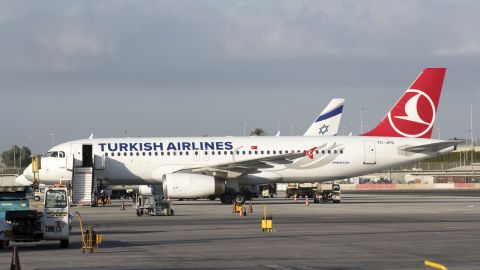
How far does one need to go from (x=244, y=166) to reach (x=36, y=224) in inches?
1241

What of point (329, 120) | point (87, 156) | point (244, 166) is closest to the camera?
point (244, 166)

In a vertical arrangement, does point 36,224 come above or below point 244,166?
below

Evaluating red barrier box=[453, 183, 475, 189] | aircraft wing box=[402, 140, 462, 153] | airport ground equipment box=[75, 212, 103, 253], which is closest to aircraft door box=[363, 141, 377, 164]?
aircraft wing box=[402, 140, 462, 153]

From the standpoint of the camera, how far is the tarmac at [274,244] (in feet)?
73.9

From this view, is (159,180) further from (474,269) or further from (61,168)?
(474,269)

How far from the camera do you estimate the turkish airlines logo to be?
2458 inches

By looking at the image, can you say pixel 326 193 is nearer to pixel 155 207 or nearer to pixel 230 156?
pixel 230 156

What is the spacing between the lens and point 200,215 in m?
46.6

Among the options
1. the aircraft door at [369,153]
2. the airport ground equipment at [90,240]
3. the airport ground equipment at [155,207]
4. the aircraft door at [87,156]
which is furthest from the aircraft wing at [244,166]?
the airport ground equipment at [90,240]

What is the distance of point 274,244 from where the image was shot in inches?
1099

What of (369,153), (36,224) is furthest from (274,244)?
(369,153)

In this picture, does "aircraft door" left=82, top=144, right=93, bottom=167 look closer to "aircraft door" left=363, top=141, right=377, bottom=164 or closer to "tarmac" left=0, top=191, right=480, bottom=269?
"tarmac" left=0, top=191, right=480, bottom=269

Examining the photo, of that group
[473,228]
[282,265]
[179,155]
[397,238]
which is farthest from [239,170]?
[282,265]

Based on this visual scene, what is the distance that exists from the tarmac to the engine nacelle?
10994 mm
